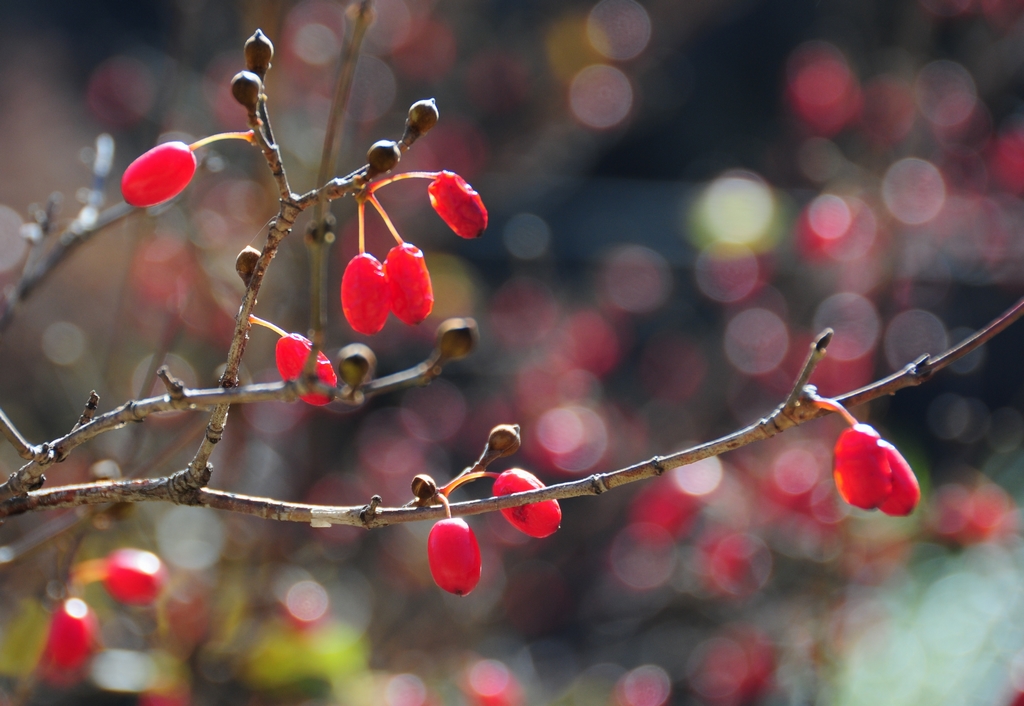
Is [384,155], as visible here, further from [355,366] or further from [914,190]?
[914,190]

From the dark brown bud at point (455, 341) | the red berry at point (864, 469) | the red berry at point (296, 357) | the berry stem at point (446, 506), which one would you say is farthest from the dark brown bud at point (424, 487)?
the red berry at point (864, 469)

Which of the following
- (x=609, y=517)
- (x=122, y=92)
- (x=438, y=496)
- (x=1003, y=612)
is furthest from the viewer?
(x=122, y=92)

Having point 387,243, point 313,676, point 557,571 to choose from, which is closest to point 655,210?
point 387,243

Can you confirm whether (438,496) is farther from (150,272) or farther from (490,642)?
(150,272)

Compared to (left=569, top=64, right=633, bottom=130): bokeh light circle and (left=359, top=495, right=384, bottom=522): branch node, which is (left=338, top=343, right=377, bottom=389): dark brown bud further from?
(left=569, top=64, right=633, bottom=130): bokeh light circle

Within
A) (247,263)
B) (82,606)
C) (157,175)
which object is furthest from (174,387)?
(82,606)

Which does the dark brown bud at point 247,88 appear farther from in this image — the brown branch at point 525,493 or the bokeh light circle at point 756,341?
the bokeh light circle at point 756,341
